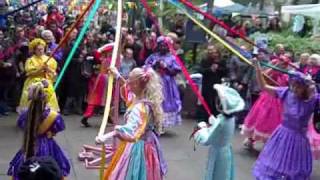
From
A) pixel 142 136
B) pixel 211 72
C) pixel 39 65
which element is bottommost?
pixel 211 72

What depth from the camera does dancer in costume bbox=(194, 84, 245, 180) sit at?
4.15m

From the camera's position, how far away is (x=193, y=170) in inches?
263

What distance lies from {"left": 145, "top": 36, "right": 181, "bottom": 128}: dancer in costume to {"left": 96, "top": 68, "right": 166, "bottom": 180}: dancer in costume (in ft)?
10.9

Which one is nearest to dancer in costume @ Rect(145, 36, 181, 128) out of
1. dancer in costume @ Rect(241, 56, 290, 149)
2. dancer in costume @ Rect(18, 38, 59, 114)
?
dancer in costume @ Rect(241, 56, 290, 149)

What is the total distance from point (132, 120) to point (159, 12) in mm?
9907

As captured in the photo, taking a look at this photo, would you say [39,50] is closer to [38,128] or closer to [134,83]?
[38,128]

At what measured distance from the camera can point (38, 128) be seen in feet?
16.1

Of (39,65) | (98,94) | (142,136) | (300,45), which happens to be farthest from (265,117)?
(300,45)

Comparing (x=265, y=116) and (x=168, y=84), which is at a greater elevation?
(x=168, y=84)

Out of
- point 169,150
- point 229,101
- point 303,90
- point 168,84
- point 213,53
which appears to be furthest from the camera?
point 213,53

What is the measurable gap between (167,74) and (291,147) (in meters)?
3.07

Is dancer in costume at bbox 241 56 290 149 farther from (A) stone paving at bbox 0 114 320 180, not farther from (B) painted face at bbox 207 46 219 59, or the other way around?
(B) painted face at bbox 207 46 219 59

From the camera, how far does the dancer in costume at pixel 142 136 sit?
4.63 metres

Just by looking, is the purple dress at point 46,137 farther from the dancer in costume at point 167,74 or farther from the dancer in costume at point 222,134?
the dancer in costume at point 167,74
